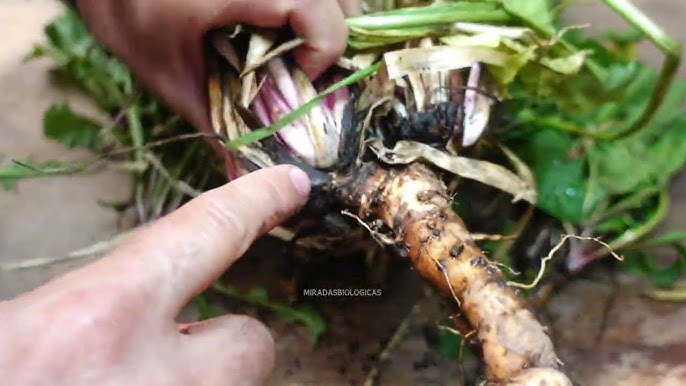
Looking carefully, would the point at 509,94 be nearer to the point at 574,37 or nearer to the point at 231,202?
the point at 574,37

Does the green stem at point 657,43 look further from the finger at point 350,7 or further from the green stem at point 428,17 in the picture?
the finger at point 350,7

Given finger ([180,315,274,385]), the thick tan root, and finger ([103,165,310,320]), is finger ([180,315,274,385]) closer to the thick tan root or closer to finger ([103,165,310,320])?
finger ([103,165,310,320])

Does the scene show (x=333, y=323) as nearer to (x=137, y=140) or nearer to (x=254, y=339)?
(x=254, y=339)

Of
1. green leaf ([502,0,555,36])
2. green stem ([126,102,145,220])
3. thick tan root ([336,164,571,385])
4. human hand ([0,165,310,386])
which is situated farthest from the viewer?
green stem ([126,102,145,220])

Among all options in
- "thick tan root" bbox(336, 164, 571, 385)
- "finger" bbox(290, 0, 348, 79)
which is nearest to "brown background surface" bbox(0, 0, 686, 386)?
"thick tan root" bbox(336, 164, 571, 385)

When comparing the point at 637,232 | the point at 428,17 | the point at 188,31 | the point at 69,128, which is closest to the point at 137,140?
the point at 69,128

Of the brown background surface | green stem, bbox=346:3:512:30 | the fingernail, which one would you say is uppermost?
green stem, bbox=346:3:512:30

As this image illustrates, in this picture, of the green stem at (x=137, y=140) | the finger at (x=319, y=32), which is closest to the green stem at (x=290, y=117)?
the finger at (x=319, y=32)
